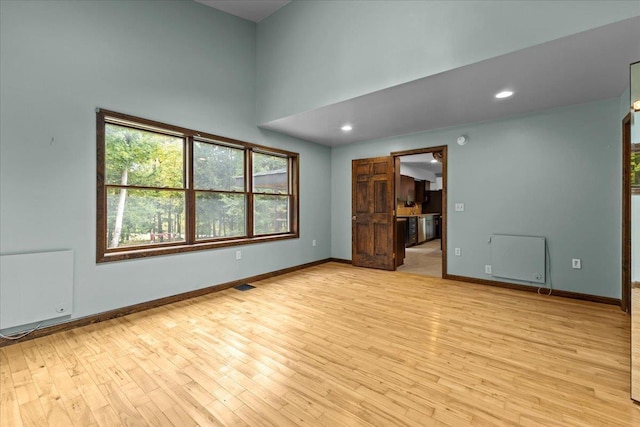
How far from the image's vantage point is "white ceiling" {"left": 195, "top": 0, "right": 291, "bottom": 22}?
3.77m

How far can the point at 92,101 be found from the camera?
2785mm

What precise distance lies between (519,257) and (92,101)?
17.9 ft

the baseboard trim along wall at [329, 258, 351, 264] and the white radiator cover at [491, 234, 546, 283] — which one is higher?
the white radiator cover at [491, 234, 546, 283]

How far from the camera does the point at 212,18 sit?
3781 millimetres

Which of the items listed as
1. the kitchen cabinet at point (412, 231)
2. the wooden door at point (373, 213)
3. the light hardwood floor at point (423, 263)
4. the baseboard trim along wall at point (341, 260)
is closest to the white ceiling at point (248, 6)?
the wooden door at point (373, 213)

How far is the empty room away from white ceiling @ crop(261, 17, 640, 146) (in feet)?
0.11

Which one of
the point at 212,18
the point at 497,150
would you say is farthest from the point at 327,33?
the point at 497,150

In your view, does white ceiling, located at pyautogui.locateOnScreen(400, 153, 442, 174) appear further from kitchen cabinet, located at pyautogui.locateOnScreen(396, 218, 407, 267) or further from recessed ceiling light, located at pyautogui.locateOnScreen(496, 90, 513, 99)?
recessed ceiling light, located at pyautogui.locateOnScreen(496, 90, 513, 99)

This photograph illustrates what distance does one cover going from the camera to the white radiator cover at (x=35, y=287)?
232 centimetres

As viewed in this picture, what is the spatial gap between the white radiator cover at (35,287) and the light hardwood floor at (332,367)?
0.24m

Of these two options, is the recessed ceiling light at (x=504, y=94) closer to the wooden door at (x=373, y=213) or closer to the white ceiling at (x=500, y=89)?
the white ceiling at (x=500, y=89)

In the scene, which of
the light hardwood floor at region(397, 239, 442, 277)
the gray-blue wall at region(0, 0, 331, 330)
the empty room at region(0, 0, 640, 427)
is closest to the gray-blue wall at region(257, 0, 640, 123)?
the empty room at region(0, 0, 640, 427)

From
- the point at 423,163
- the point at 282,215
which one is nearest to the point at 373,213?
the point at 282,215

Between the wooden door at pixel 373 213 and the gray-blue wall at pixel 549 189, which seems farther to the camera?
the wooden door at pixel 373 213
